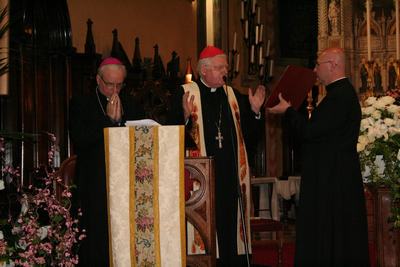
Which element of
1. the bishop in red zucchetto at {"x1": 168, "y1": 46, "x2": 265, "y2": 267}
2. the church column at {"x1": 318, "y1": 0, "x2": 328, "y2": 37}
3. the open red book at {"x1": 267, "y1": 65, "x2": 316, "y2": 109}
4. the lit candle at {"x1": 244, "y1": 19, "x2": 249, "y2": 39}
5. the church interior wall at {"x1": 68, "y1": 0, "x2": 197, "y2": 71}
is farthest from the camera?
the church column at {"x1": 318, "y1": 0, "x2": 328, "y2": 37}

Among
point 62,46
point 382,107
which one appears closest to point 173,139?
point 382,107

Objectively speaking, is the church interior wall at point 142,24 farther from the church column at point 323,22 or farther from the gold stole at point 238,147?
the gold stole at point 238,147

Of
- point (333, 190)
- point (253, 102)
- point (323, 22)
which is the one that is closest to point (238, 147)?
point (253, 102)

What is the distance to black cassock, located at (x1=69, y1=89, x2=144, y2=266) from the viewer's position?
17.7ft

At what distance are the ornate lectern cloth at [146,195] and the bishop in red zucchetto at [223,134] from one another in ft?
2.58

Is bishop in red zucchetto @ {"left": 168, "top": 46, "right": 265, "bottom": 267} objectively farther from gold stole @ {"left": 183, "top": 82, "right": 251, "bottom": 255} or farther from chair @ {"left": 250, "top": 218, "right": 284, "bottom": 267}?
chair @ {"left": 250, "top": 218, "right": 284, "bottom": 267}

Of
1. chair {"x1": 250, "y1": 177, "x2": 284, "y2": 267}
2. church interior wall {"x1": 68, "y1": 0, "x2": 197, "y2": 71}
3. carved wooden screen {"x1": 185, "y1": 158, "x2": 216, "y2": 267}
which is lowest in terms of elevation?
chair {"x1": 250, "y1": 177, "x2": 284, "y2": 267}

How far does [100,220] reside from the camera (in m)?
5.45

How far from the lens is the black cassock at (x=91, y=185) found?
5.41 meters

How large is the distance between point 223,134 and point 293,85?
0.66 m

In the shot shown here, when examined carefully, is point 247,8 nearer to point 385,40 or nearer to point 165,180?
point 385,40

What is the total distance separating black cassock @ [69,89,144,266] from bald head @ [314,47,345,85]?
1.64m

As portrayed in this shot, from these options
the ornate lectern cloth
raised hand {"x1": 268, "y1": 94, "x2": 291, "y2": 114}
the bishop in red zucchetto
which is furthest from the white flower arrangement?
the ornate lectern cloth

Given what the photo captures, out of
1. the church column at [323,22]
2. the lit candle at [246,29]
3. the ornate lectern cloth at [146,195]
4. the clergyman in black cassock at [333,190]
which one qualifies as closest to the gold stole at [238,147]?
the clergyman in black cassock at [333,190]
